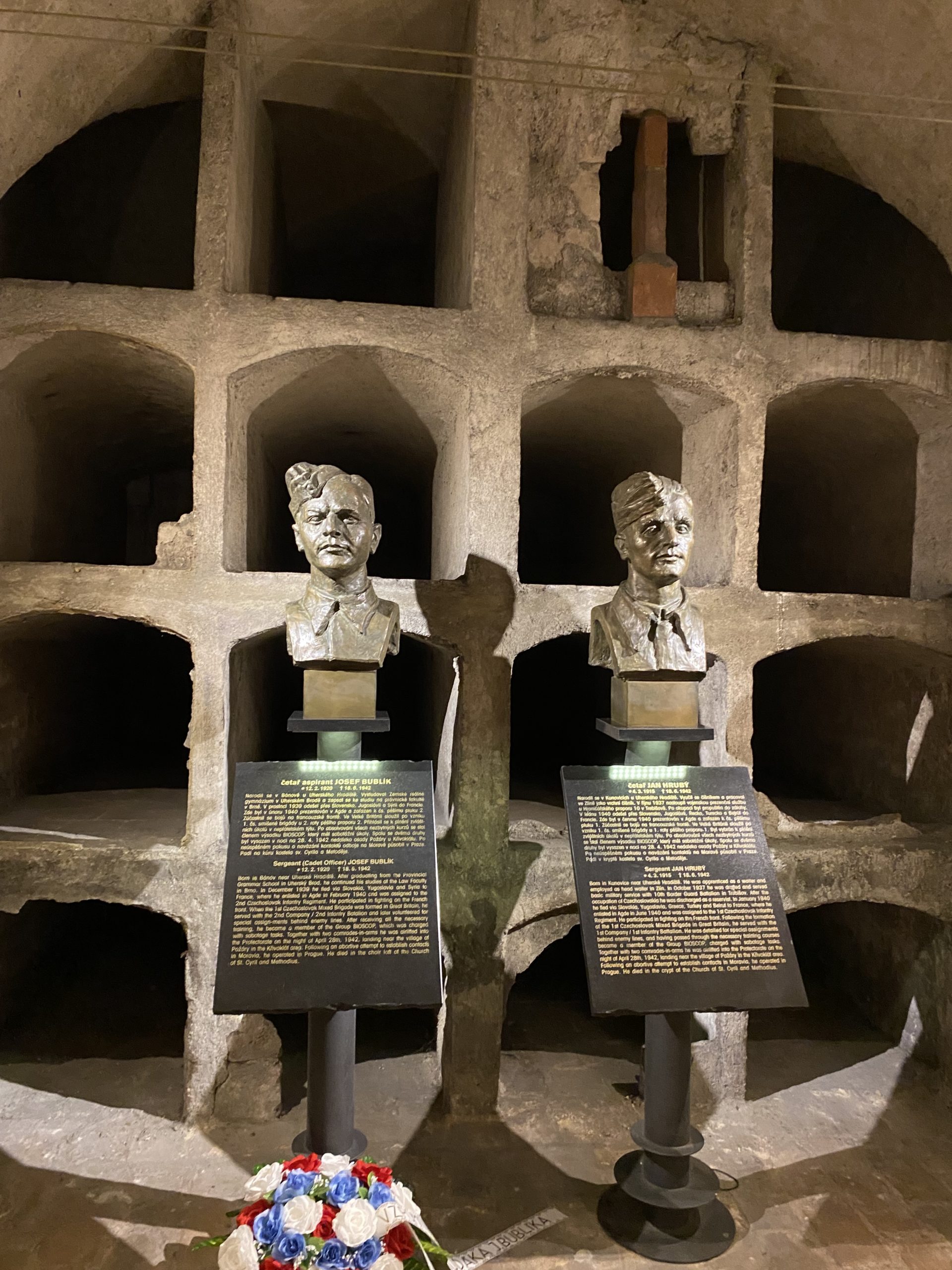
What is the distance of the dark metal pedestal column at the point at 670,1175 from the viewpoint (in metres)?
4.74

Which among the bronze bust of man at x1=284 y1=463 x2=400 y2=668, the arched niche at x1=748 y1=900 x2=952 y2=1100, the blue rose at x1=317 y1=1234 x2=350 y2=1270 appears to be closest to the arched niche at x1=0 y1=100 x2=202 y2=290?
the bronze bust of man at x1=284 y1=463 x2=400 y2=668

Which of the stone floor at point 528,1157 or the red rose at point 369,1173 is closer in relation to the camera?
the red rose at point 369,1173

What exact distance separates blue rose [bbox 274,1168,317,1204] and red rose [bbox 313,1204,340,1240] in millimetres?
103

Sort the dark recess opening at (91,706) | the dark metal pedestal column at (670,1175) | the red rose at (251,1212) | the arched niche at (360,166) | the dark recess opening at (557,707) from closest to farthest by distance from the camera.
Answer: the red rose at (251,1212)
the dark metal pedestal column at (670,1175)
the arched niche at (360,166)
the dark recess opening at (91,706)
the dark recess opening at (557,707)

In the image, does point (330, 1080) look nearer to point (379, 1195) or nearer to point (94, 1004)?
point (379, 1195)

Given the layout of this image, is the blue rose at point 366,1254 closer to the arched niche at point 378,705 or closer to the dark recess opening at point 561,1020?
the arched niche at point 378,705

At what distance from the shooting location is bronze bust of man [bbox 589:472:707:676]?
511 cm

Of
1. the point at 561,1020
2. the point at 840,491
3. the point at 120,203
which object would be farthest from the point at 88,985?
the point at 840,491

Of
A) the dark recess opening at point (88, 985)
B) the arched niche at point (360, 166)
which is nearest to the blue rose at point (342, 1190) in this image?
the dark recess opening at point (88, 985)

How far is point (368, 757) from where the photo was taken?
1048 centimetres

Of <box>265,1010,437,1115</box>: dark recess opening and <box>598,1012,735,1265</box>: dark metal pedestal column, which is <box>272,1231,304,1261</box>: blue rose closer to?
<box>598,1012,735,1265</box>: dark metal pedestal column

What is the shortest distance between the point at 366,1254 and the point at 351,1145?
1.69 m

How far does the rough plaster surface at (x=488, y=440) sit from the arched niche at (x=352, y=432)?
0.25 feet

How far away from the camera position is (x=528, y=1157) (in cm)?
595
